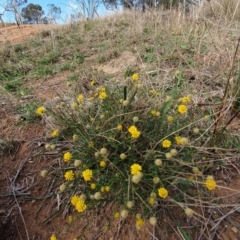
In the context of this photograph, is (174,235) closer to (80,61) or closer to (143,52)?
(143,52)

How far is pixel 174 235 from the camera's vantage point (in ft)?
3.37

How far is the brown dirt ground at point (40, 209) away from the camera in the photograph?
105cm

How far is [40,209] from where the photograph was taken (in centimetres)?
118

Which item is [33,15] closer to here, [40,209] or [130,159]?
[40,209]

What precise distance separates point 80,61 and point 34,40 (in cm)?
191

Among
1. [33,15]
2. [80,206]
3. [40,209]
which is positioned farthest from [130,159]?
[33,15]

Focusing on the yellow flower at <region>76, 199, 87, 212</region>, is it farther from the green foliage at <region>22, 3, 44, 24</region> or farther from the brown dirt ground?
the green foliage at <region>22, 3, 44, 24</region>

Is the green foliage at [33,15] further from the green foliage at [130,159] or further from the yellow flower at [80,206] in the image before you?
the yellow flower at [80,206]

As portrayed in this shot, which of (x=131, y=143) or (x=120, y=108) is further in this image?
(x=120, y=108)

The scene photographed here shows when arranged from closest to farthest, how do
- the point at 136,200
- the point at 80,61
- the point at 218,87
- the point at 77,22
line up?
the point at 136,200 < the point at 218,87 < the point at 80,61 < the point at 77,22

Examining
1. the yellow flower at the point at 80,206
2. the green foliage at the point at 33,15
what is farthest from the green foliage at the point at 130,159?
the green foliage at the point at 33,15

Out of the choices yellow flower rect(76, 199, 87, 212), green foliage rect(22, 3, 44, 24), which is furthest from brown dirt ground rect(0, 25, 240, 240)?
green foliage rect(22, 3, 44, 24)

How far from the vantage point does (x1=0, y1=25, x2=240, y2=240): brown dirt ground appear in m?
1.05

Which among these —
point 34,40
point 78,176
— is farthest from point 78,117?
point 34,40
